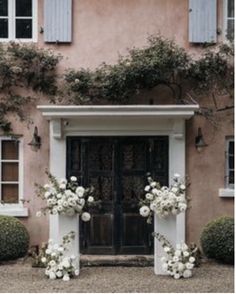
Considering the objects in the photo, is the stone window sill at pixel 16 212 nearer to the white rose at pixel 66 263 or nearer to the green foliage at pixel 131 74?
the white rose at pixel 66 263

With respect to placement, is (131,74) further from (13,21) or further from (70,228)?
(70,228)

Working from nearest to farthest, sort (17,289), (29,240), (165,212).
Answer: (17,289)
(165,212)
(29,240)

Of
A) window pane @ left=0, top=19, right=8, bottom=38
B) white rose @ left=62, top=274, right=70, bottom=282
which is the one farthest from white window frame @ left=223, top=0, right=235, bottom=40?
white rose @ left=62, top=274, right=70, bottom=282

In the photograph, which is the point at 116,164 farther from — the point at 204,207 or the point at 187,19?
the point at 187,19

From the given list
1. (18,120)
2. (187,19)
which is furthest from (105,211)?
(187,19)

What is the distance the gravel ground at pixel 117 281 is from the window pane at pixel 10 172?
182 centimetres

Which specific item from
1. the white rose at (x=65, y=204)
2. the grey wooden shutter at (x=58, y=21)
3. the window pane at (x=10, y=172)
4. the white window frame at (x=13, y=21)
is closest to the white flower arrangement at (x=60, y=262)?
the white rose at (x=65, y=204)

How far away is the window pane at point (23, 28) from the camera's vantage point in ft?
38.2

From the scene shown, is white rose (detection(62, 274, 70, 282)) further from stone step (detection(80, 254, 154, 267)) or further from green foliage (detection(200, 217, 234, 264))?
green foliage (detection(200, 217, 234, 264))

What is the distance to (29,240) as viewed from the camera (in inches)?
443

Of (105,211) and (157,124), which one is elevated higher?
(157,124)

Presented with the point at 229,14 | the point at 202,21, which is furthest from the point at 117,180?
the point at 229,14

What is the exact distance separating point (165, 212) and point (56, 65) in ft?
12.3

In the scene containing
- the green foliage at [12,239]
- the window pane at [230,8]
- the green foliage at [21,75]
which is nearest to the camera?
the green foliage at [12,239]
